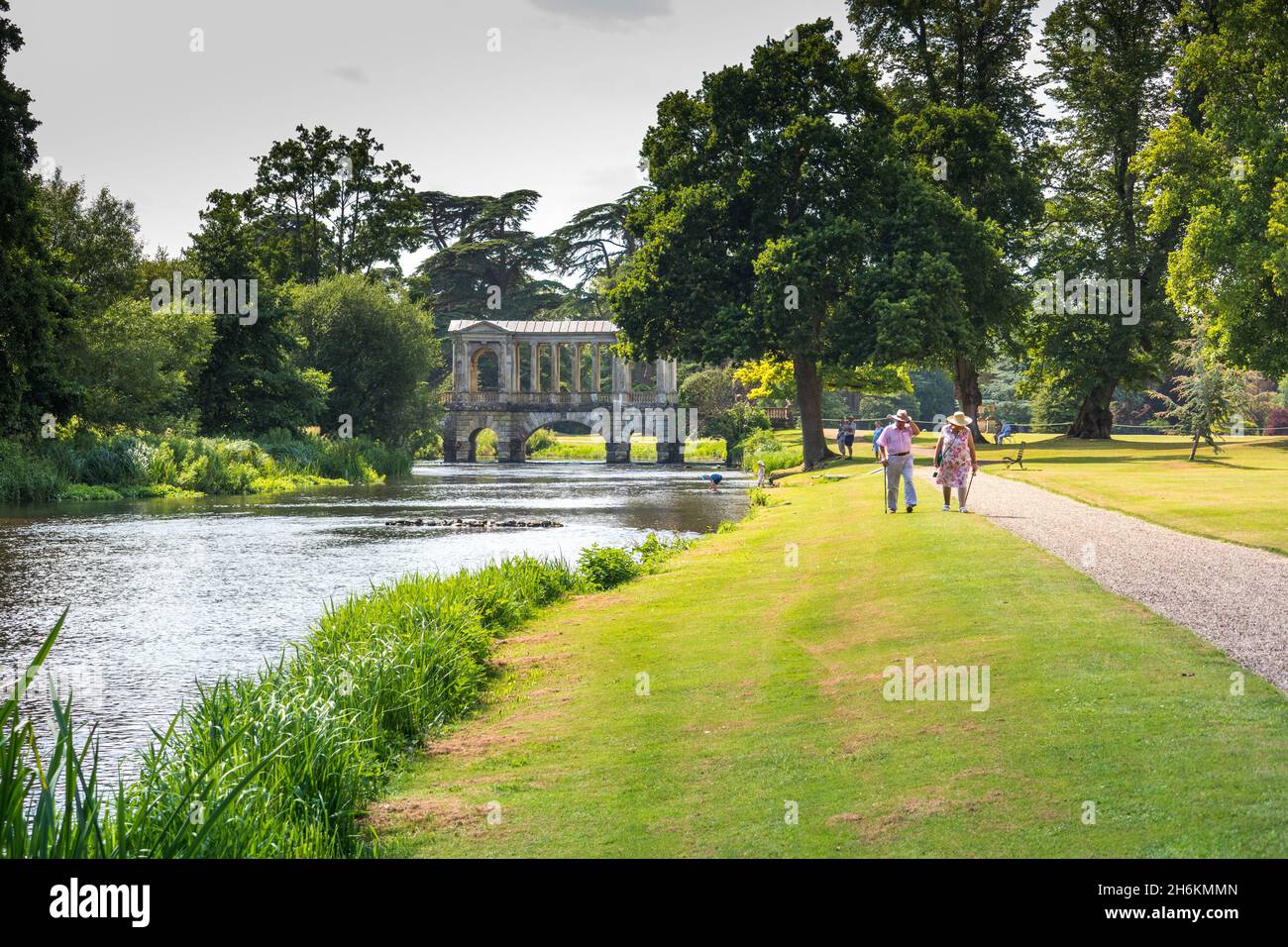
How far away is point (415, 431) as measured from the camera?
7394 centimetres

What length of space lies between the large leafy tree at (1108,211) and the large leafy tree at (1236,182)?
1064 cm

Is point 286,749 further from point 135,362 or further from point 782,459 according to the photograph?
point 782,459

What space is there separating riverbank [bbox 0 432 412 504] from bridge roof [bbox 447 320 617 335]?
33426 millimetres

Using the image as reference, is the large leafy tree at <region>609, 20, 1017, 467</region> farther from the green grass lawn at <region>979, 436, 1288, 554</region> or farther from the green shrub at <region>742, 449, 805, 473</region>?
the green grass lawn at <region>979, 436, 1288, 554</region>

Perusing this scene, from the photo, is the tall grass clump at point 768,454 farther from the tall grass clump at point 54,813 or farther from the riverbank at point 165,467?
the tall grass clump at point 54,813

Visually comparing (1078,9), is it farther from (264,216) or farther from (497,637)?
(497,637)

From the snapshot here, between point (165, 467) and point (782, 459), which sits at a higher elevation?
point (165, 467)

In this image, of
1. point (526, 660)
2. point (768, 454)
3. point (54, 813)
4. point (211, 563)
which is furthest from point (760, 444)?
point (54, 813)

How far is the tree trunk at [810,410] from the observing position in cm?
5438

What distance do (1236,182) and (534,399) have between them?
5841 cm

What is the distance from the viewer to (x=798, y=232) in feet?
168

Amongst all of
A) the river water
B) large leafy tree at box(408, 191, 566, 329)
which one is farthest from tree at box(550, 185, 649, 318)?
the river water
